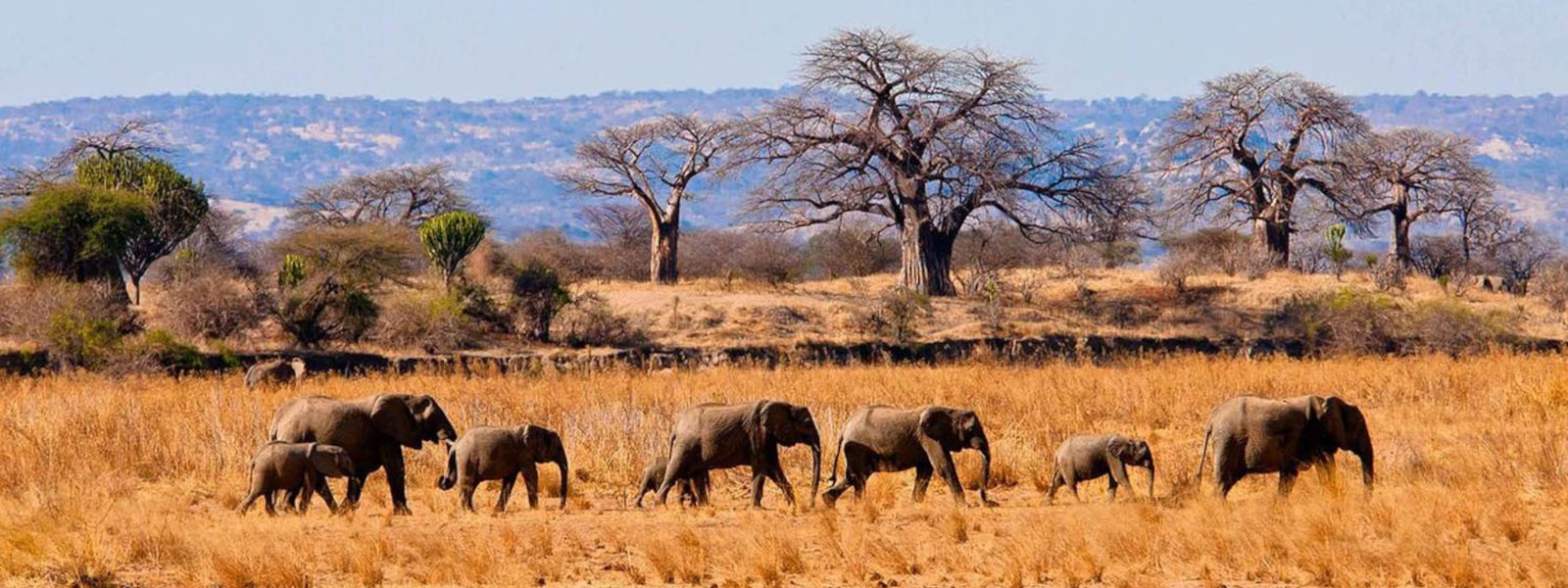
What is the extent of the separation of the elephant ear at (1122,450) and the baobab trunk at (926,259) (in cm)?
3015

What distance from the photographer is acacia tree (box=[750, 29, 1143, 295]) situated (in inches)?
1710

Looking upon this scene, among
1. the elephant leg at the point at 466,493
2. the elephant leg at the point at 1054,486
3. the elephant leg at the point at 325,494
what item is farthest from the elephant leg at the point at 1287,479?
the elephant leg at the point at 325,494

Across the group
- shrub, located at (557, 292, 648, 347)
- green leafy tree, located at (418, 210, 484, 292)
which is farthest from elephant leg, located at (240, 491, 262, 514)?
green leafy tree, located at (418, 210, 484, 292)

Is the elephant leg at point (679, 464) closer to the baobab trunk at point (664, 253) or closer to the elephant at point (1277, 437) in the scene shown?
the elephant at point (1277, 437)

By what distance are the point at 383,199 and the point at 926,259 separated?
28.9m

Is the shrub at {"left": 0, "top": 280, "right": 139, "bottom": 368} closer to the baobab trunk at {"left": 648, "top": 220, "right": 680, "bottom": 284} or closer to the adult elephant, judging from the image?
the adult elephant

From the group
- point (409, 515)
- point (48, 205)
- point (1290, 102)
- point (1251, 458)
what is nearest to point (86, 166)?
point (48, 205)

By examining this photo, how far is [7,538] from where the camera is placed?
38.3 feet

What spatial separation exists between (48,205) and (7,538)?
28.1 meters

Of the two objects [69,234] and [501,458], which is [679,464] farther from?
[69,234]

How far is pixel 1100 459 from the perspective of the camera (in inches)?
561

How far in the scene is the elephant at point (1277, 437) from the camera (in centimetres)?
1347

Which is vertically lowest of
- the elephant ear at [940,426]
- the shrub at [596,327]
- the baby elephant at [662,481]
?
the shrub at [596,327]

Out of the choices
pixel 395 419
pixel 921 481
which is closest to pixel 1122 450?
pixel 921 481
